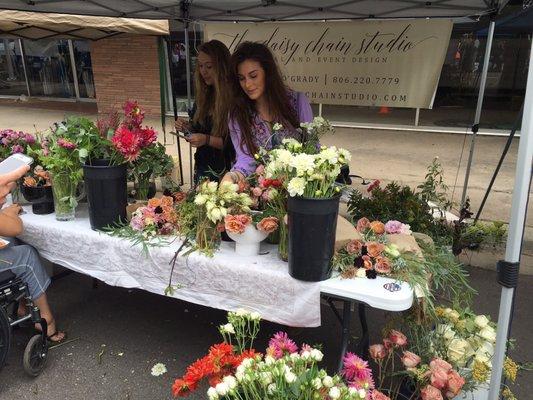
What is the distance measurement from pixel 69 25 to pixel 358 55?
382 centimetres

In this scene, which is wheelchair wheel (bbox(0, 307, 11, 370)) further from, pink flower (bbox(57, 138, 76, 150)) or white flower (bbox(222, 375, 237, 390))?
white flower (bbox(222, 375, 237, 390))

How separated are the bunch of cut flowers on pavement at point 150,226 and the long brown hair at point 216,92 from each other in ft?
3.02

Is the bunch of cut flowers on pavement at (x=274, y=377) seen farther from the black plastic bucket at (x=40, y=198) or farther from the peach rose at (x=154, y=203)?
the black plastic bucket at (x=40, y=198)

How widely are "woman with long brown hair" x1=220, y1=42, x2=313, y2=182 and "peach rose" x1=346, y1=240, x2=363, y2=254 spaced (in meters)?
0.69

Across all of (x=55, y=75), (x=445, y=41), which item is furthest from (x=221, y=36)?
(x=55, y=75)

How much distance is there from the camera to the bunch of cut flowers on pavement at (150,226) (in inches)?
81.0

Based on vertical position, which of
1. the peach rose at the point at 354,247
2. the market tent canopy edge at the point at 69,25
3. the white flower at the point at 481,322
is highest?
the market tent canopy edge at the point at 69,25

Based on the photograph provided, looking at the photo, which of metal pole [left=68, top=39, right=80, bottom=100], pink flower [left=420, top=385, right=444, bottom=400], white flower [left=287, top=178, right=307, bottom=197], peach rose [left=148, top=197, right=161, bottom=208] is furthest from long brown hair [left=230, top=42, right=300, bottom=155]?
metal pole [left=68, top=39, right=80, bottom=100]

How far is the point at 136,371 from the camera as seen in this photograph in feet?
7.91

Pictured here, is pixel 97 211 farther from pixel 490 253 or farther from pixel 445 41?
pixel 490 253

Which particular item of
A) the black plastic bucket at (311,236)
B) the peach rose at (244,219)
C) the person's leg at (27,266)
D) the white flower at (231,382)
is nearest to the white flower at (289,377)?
the white flower at (231,382)

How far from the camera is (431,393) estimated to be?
146 cm

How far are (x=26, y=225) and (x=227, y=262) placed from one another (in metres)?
1.21

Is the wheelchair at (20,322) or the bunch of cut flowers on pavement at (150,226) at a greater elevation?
the bunch of cut flowers on pavement at (150,226)
